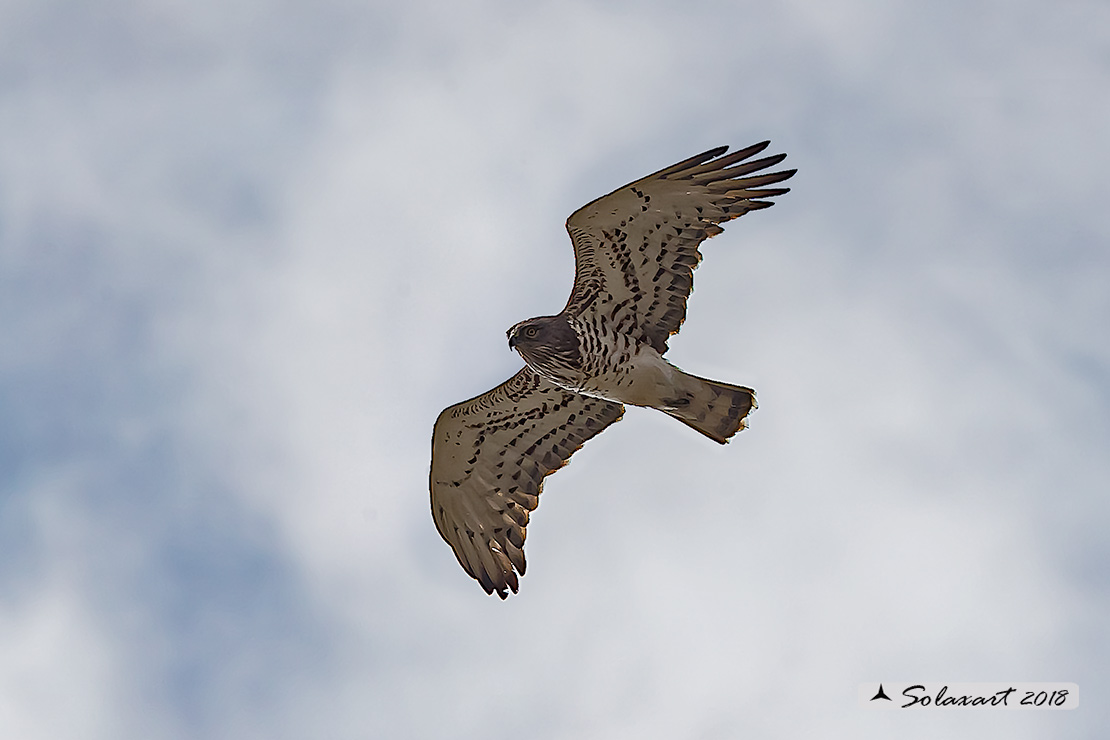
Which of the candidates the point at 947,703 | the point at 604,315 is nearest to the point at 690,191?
the point at 604,315

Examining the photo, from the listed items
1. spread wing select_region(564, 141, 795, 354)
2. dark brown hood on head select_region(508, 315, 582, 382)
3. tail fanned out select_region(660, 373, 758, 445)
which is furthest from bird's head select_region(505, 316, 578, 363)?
tail fanned out select_region(660, 373, 758, 445)

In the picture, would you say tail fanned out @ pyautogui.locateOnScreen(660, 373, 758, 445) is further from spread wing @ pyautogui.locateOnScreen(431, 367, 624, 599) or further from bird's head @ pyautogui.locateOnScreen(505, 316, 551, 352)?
bird's head @ pyautogui.locateOnScreen(505, 316, 551, 352)

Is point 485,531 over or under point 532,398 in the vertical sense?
under

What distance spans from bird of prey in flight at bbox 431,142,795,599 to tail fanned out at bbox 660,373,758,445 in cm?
1

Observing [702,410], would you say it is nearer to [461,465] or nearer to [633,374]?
[633,374]

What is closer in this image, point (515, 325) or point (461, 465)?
point (515, 325)

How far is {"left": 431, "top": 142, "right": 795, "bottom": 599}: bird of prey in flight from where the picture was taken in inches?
456

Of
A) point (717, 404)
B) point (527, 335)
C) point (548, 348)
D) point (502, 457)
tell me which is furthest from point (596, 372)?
point (502, 457)

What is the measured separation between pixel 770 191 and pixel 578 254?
6.83 feet

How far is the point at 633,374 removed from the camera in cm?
1213

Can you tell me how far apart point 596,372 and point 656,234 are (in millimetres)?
1563

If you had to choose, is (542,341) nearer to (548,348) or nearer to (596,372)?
(548,348)

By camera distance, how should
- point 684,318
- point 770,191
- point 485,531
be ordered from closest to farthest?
point 770,191, point 684,318, point 485,531

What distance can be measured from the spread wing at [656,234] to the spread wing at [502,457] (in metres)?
1.18
